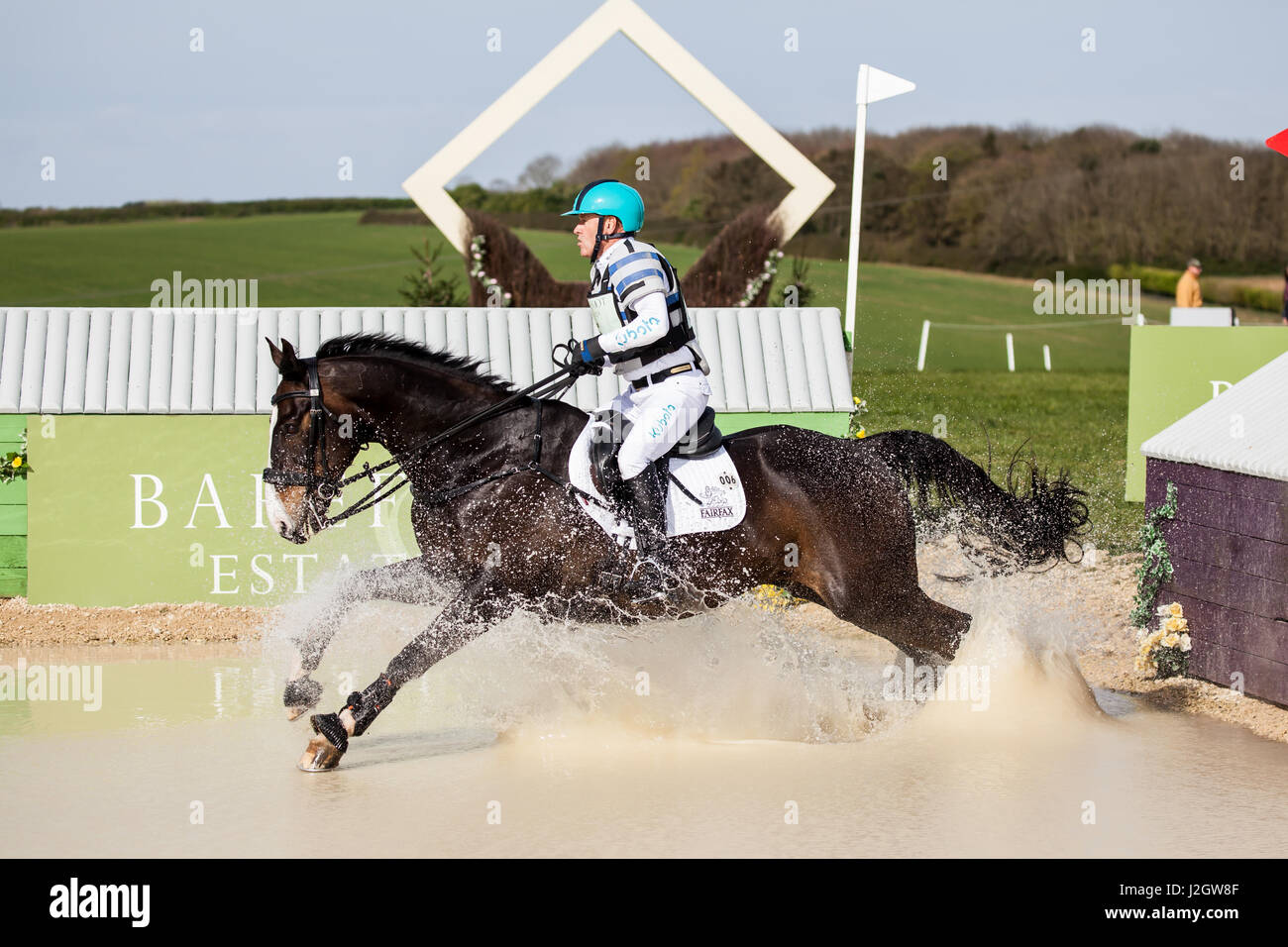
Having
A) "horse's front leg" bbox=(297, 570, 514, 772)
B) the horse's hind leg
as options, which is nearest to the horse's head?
"horse's front leg" bbox=(297, 570, 514, 772)

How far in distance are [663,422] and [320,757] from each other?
1889mm

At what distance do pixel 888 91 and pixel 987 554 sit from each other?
463 centimetres

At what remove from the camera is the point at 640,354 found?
5.88 metres

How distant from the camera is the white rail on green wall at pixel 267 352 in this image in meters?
8.96

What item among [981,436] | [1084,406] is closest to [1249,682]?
[981,436]

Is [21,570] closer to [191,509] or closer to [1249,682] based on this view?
[191,509]

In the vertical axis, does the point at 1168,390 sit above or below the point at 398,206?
below

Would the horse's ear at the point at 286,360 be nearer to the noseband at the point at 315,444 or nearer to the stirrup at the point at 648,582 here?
the noseband at the point at 315,444

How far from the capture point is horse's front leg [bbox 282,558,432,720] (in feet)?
19.4

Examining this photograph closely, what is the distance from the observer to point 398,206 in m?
50.8

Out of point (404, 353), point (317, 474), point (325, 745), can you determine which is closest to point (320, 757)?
point (325, 745)

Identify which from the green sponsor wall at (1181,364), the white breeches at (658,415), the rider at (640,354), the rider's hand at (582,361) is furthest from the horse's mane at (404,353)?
the green sponsor wall at (1181,364)

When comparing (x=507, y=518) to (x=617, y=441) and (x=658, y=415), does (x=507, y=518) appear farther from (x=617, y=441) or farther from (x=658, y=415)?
(x=658, y=415)

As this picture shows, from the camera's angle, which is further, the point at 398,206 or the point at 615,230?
the point at 398,206
